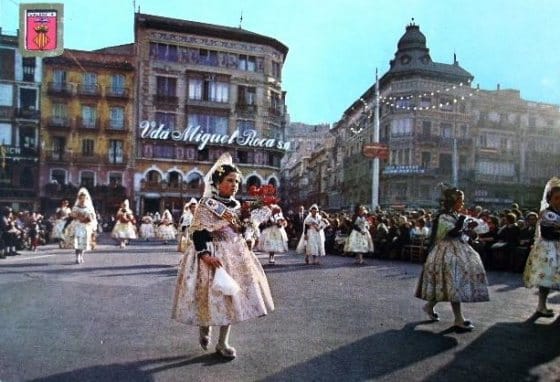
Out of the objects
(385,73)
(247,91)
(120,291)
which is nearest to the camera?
(120,291)

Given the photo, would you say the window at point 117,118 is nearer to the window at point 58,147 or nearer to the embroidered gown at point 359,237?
the window at point 58,147

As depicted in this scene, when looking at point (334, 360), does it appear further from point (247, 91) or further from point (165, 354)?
point (247, 91)

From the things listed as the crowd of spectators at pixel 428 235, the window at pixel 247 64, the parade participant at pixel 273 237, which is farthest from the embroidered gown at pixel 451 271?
the window at pixel 247 64

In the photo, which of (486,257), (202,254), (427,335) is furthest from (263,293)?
(486,257)

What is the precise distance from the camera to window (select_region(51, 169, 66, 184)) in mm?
37438

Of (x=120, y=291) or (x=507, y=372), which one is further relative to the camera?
(x=120, y=291)

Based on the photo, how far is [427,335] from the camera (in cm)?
566

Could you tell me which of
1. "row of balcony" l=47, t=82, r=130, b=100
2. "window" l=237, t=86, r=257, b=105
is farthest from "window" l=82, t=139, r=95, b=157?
"window" l=237, t=86, r=257, b=105

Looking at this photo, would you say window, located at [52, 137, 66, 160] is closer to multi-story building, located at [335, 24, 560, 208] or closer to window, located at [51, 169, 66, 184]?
window, located at [51, 169, 66, 184]

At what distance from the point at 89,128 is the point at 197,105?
899cm

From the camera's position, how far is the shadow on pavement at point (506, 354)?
4227 millimetres

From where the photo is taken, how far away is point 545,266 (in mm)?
6922

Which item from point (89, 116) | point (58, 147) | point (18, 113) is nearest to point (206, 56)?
point (18, 113)

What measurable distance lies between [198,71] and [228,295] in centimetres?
2914
